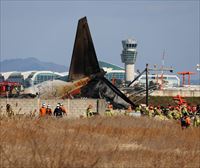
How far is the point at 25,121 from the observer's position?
15.3m

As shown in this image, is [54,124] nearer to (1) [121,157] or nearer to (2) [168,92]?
(1) [121,157]

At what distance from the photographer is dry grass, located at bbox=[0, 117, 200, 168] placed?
10.8 m

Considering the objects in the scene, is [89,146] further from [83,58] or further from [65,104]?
[83,58]

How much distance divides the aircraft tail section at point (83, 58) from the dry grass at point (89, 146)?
26.5 meters

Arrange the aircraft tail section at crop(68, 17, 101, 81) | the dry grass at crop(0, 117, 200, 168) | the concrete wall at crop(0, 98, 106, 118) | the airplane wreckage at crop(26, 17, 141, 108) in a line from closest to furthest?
the dry grass at crop(0, 117, 200, 168) < the concrete wall at crop(0, 98, 106, 118) < the airplane wreckage at crop(26, 17, 141, 108) < the aircraft tail section at crop(68, 17, 101, 81)

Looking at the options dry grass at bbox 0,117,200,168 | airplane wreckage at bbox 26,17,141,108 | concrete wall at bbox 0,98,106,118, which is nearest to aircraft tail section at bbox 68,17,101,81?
airplane wreckage at bbox 26,17,141,108

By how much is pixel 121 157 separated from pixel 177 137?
6263 mm

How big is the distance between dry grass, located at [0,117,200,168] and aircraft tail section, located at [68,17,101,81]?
1042 inches

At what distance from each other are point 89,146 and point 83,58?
112 feet

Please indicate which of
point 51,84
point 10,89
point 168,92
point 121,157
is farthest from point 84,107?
point 168,92

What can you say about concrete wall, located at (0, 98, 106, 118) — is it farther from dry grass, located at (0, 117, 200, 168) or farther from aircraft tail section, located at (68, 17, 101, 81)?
dry grass, located at (0, 117, 200, 168)

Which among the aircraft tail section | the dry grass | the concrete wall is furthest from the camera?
the aircraft tail section

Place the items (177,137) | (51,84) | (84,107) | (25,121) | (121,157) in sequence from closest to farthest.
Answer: (121,157) → (25,121) → (177,137) → (84,107) → (51,84)

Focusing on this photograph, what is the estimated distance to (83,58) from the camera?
46.6 m
